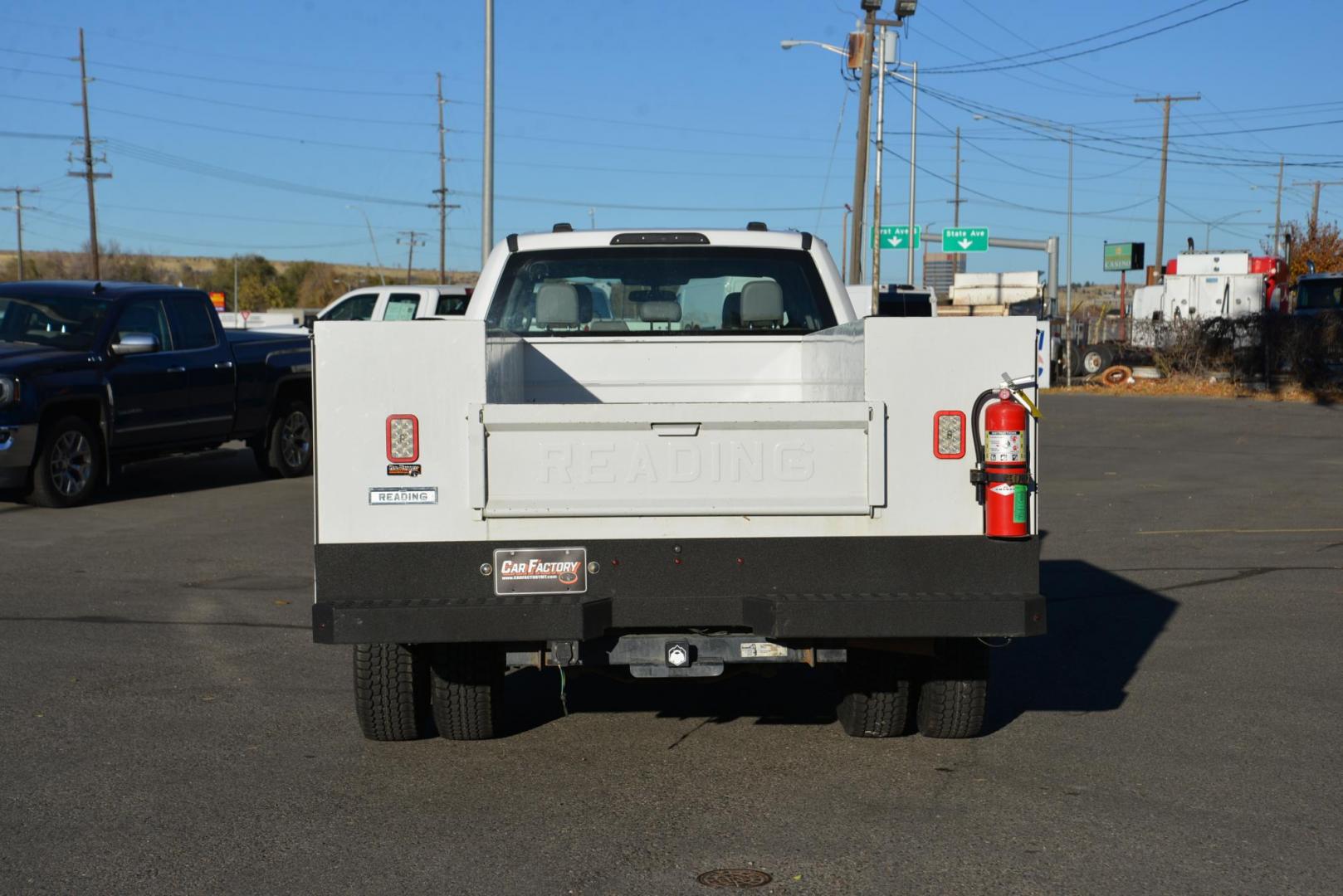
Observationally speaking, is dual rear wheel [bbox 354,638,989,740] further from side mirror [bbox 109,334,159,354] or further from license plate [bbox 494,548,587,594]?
side mirror [bbox 109,334,159,354]

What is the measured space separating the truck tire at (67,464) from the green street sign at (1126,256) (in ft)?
134

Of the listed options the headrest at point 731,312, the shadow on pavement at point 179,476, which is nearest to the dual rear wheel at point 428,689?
the headrest at point 731,312

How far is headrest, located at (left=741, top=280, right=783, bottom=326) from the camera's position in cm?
761

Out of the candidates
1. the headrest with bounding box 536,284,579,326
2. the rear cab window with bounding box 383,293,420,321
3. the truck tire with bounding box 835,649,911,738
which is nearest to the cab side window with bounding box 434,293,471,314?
the rear cab window with bounding box 383,293,420,321

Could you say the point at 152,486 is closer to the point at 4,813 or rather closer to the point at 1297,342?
the point at 4,813

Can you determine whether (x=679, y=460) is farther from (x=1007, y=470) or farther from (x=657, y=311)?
(x=657, y=311)

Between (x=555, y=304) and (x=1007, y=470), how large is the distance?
2.96m

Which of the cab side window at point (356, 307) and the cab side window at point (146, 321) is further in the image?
the cab side window at point (356, 307)

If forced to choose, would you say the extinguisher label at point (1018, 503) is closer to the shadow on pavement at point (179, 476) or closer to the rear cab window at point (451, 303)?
the shadow on pavement at point (179, 476)

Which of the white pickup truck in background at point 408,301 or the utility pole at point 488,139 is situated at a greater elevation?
the utility pole at point 488,139

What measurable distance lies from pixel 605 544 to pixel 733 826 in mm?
1053

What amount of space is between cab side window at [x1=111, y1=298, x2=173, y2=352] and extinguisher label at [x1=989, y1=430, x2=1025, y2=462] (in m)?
11.4

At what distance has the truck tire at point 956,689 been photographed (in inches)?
233

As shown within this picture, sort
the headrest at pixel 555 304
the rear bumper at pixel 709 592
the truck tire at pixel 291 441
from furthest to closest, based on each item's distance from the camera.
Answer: the truck tire at pixel 291 441 → the headrest at pixel 555 304 → the rear bumper at pixel 709 592
